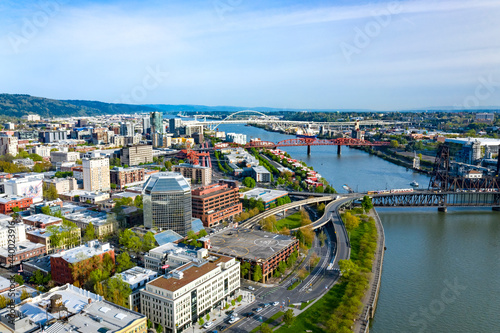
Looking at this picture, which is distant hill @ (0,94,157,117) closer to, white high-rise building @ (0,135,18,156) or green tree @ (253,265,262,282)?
white high-rise building @ (0,135,18,156)

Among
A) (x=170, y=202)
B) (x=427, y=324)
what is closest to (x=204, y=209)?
(x=170, y=202)

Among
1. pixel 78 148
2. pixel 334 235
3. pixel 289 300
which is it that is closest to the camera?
pixel 289 300

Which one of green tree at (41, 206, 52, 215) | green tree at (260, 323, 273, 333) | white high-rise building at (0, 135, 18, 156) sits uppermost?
white high-rise building at (0, 135, 18, 156)

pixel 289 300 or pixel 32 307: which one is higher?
pixel 32 307

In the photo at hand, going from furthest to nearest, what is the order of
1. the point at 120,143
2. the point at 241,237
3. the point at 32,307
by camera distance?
the point at 120,143, the point at 241,237, the point at 32,307

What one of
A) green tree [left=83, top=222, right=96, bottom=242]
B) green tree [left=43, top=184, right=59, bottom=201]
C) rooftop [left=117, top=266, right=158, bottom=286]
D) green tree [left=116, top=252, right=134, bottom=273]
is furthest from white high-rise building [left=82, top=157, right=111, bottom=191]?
rooftop [left=117, top=266, right=158, bottom=286]

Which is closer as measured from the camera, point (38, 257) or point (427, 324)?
point (427, 324)

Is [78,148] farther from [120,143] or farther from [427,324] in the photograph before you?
[427,324]

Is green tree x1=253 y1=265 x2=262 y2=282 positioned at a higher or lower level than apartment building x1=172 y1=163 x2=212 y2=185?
lower
